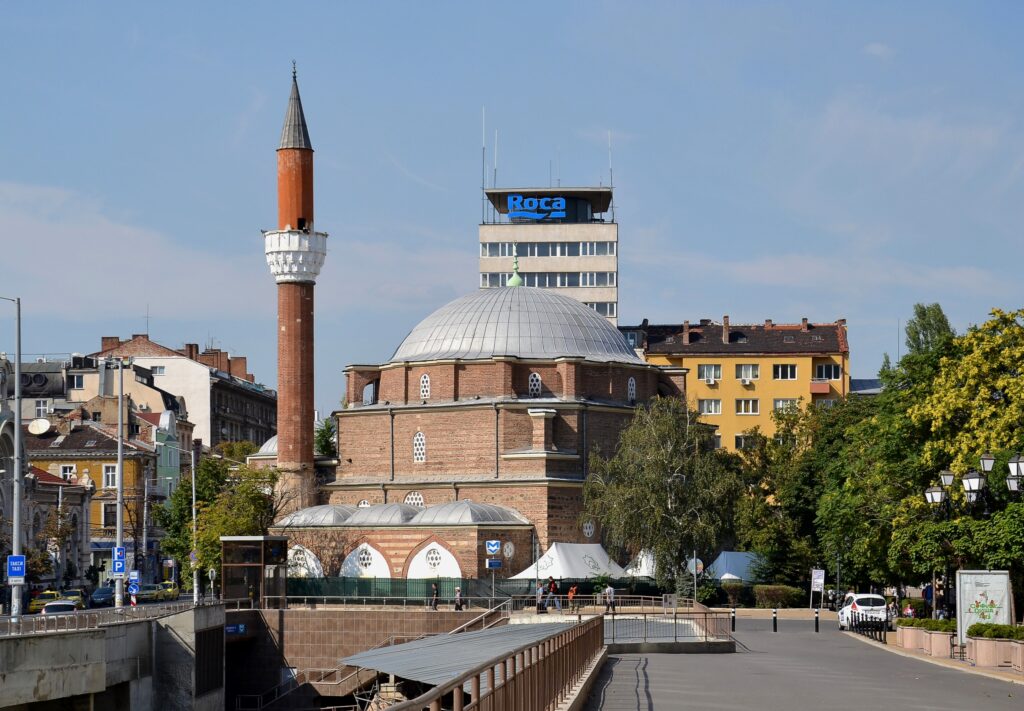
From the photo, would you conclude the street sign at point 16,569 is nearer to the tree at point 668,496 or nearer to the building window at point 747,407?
the tree at point 668,496

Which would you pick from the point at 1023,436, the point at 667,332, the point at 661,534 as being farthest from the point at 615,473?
the point at 667,332

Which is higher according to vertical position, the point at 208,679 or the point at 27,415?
the point at 27,415

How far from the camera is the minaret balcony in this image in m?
66.3

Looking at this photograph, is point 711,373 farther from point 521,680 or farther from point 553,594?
point 521,680

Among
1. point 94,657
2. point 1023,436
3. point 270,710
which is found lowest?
point 270,710

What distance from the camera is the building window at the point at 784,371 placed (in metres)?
92.6

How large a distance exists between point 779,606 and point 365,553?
1597 cm

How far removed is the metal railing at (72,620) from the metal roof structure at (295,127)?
95.4 feet

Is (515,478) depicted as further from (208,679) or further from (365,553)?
(208,679)

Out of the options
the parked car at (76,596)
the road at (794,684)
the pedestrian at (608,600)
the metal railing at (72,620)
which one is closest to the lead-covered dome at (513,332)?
the parked car at (76,596)

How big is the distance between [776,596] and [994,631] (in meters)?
32.8

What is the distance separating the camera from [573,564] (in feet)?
196

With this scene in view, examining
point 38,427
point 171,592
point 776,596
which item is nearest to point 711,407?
point 776,596

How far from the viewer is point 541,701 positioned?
16344mm
